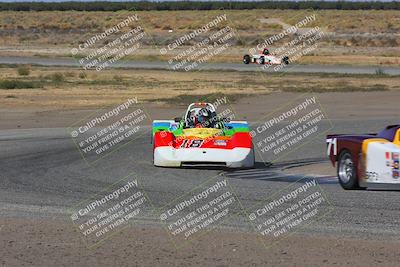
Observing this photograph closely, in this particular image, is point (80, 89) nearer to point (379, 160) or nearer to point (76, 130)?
point (76, 130)

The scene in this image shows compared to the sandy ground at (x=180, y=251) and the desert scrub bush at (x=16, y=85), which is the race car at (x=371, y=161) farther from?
the desert scrub bush at (x=16, y=85)

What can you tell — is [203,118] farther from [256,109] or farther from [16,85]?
[16,85]

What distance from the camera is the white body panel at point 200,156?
20.2 meters

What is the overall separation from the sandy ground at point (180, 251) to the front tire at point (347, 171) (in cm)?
492

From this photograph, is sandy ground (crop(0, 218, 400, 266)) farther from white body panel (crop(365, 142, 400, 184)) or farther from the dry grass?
the dry grass

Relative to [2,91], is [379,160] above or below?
below

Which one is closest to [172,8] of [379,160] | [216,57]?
[216,57]

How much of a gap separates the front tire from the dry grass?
2208cm

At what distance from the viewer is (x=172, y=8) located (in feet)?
511

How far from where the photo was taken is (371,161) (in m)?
16.6

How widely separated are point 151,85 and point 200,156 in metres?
28.0

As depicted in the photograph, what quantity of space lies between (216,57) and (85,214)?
198 feet

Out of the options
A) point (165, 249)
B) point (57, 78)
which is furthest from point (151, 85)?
point (165, 249)

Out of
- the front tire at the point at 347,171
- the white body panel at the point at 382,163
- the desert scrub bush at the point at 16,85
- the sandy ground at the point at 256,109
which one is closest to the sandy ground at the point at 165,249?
the white body panel at the point at 382,163
